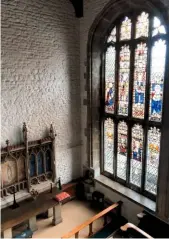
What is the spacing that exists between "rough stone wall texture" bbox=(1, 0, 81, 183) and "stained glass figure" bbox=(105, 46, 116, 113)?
733 mm

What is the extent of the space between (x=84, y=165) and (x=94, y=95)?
1.81 metres

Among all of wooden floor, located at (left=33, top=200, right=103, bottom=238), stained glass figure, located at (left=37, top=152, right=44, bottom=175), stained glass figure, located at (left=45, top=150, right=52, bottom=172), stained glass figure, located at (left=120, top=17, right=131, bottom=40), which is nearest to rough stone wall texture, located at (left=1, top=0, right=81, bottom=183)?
stained glass figure, located at (left=45, top=150, right=52, bottom=172)

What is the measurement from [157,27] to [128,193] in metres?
3.27

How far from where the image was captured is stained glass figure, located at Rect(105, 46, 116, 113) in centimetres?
478

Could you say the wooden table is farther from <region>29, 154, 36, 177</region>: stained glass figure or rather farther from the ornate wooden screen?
<region>29, 154, 36, 177</region>: stained glass figure

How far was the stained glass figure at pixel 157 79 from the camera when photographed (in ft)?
12.6

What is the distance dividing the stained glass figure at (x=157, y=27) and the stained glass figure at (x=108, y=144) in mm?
2021

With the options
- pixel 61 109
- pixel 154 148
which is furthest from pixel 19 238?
pixel 154 148

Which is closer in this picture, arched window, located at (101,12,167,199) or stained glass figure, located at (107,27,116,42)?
arched window, located at (101,12,167,199)

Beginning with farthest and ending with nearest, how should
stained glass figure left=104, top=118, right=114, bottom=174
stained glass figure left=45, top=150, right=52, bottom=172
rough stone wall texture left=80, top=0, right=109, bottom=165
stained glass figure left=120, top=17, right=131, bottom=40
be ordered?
stained glass figure left=104, top=118, right=114, bottom=174 → stained glass figure left=45, top=150, right=52, bottom=172 → rough stone wall texture left=80, top=0, right=109, bottom=165 → stained glass figure left=120, top=17, right=131, bottom=40

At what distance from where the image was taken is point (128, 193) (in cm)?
453

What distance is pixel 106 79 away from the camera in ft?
16.4

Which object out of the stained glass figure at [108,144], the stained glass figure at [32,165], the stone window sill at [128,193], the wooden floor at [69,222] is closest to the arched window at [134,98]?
the stained glass figure at [108,144]

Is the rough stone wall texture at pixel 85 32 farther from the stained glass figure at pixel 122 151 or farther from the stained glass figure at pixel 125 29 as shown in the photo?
the stained glass figure at pixel 122 151
